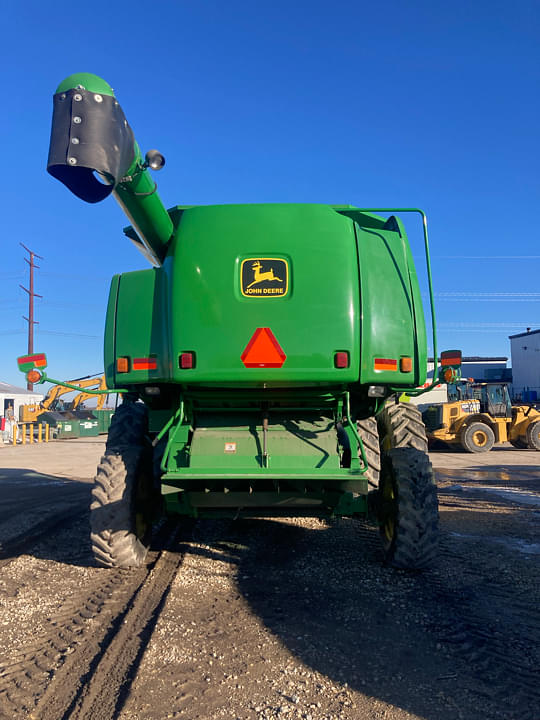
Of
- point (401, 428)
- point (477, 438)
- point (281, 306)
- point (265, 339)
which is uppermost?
point (281, 306)

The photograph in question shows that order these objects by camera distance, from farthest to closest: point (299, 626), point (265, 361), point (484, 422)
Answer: point (484, 422) < point (265, 361) < point (299, 626)

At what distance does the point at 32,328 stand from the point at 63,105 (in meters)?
39.4

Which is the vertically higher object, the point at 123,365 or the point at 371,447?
the point at 123,365

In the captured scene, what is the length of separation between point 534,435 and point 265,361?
17.8 meters

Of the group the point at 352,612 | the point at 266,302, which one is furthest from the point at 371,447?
the point at 266,302

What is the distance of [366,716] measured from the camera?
2.38m

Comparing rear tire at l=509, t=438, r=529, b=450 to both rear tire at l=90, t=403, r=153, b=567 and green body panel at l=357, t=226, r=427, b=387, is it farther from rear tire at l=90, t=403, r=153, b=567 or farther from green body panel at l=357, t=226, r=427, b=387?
rear tire at l=90, t=403, r=153, b=567

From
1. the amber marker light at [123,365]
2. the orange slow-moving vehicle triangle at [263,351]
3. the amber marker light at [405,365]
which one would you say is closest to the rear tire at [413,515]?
the amber marker light at [405,365]

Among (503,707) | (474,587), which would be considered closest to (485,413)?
(474,587)

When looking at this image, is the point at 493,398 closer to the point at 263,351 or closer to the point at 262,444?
the point at 262,444

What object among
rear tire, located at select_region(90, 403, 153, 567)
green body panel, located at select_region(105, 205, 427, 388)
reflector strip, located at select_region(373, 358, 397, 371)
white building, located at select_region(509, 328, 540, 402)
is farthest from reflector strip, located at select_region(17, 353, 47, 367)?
white building, located at select_region(509, 328, 540, 402)

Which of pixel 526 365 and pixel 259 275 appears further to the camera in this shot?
pixel 526 365

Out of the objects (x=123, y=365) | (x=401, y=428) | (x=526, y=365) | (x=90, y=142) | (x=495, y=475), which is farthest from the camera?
(x=526, y=365)

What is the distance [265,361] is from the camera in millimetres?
4125
